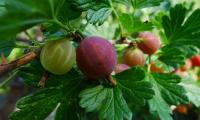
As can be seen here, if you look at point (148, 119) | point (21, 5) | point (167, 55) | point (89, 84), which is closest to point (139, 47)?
point (167, 55)

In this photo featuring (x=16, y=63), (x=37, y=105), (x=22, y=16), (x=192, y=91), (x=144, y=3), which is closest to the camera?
(x=22, y=16)

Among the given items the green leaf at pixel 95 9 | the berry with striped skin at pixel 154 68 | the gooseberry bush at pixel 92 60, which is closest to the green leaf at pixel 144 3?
the gooseberry bush at pixel 92 60

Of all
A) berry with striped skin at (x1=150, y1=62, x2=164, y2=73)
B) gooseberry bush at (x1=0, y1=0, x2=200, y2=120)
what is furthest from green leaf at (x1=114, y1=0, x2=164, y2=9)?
berry with striped skin at (x1=150, y1=62, x2=164, y2=73)

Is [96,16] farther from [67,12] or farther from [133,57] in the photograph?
[133,57]

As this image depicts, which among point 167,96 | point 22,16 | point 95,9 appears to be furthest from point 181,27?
point 22,16

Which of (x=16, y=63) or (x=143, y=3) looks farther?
(x=143, y=3)

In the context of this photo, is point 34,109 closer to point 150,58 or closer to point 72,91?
point 72,91

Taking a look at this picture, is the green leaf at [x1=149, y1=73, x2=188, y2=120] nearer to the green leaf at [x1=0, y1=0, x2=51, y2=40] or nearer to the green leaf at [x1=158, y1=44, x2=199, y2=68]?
the green leaf at [x1=158, y1=44, x2=199, y2=68]
